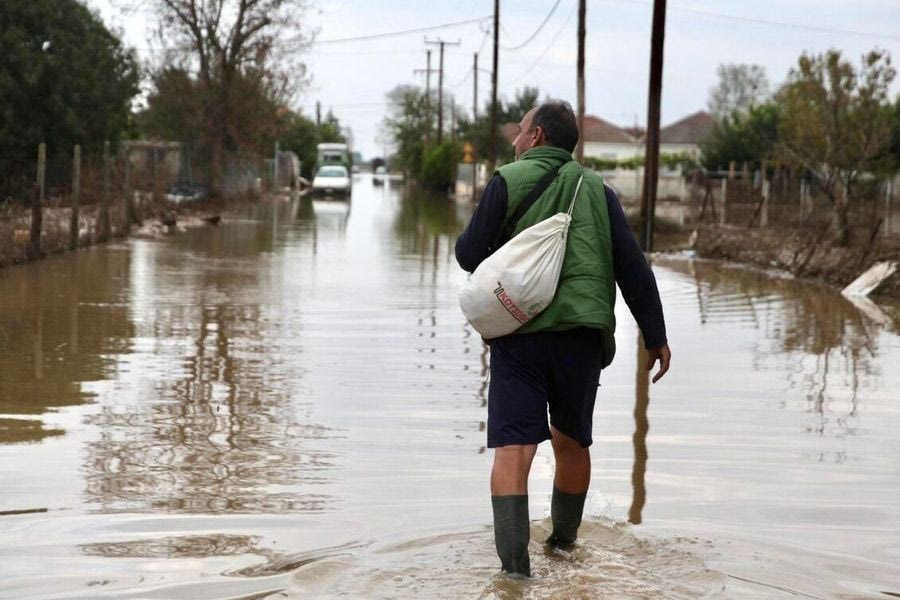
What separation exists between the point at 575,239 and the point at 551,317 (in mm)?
310

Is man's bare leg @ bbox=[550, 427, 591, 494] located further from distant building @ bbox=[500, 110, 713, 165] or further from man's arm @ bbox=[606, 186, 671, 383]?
distant building @ bbox=[500, 110, 713, 165]

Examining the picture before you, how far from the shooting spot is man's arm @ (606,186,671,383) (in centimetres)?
512

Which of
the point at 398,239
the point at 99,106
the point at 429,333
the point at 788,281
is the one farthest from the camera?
the point at 99,106

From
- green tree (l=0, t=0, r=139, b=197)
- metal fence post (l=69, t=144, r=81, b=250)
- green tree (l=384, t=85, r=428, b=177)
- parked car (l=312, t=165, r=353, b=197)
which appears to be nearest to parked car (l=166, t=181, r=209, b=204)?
green tree (l=0, t=0, r=139, b=197)

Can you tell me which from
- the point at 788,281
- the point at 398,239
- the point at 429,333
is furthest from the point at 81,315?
the point at 398,239

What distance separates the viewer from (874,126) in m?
26.5

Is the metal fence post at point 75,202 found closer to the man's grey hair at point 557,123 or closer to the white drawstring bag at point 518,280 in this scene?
the man's grey hair at point 557,123

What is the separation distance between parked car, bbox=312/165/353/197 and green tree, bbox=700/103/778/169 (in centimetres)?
1711

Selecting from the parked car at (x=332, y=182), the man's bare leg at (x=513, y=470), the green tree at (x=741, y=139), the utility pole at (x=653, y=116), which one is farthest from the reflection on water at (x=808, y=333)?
the green tree at (x=741, y=139)

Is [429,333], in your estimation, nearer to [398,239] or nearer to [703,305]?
[703,305]

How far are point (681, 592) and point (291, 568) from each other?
1.42 m

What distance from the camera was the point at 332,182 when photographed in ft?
198

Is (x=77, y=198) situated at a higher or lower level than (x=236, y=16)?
lower

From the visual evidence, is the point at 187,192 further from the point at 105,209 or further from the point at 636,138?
the point at 636,138
